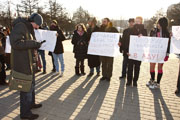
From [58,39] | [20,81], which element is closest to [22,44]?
[20,81]

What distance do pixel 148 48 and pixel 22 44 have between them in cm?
354

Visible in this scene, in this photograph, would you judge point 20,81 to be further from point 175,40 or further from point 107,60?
point 175,40

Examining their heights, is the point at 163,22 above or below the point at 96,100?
above

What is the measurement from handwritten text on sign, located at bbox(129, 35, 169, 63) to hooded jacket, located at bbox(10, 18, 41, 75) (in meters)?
2.98

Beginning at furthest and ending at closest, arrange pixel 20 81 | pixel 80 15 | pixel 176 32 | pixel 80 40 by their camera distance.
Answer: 1. pixel 80 15
2. pixel 80 40
3. pixel 176 32
4. pixel 20 81

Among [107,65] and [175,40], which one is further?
[107,65]

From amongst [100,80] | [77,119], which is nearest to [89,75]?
[100,80]

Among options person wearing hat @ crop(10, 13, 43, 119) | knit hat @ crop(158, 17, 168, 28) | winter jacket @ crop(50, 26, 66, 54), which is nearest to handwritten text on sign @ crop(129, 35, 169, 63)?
knit hat @ crop(158, 17, 168, 28)

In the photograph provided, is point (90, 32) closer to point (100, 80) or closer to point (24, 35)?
point (100, 80)

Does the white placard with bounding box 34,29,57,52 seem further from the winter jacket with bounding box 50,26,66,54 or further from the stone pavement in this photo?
the stone pavement

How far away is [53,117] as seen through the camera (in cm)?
324

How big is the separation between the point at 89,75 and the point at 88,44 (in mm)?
1252

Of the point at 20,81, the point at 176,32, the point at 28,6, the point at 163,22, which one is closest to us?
the point at 20,81

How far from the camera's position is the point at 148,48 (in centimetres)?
464
